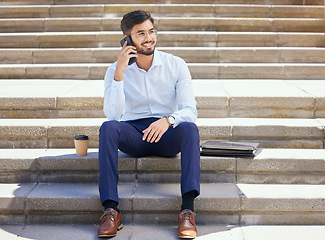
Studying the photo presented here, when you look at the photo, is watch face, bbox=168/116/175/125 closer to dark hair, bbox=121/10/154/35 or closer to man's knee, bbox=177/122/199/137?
man's knee, bbox=177/122/199/137

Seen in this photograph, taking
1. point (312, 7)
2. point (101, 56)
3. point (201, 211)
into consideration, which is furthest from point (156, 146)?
point (312, 7)

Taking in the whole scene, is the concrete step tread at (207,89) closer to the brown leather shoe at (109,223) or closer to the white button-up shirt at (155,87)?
the white button-up shirt at (155,87)

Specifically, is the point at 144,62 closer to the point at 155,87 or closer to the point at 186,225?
the point at 155,87

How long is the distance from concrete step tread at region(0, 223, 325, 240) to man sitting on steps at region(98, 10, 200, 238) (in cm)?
14

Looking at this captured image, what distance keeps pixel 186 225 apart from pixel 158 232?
9.8 inches

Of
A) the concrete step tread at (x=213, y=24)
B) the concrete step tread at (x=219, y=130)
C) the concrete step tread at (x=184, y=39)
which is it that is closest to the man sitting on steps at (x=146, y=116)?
the concrete step tread at (x=219, y=130)

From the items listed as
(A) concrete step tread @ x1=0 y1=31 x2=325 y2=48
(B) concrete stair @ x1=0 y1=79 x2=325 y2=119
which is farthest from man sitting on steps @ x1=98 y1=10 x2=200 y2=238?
(A) concrete step tread @ x1=0 y1=31 x2=325 y2=48

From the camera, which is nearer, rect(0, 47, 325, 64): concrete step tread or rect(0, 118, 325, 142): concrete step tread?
rect(0, 118, 325, 142): concrete step tread

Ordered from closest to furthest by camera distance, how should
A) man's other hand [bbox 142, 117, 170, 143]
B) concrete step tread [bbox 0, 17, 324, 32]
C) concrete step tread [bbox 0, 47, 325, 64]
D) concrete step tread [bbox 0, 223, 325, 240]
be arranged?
concrete step tread [bbox 0, 223, 325, 240], man's other hand [bbox 142, 117, 170, 143], concrete step tread [bbox 0, 47, 325, 64], concrete step tread [bbox 0, 17, 324, 32]

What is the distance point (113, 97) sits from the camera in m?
3.17

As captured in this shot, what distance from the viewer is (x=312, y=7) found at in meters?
6.91

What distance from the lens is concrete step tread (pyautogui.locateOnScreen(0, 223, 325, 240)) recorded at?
2908mm

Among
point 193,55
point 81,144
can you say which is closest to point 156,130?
point 81,144

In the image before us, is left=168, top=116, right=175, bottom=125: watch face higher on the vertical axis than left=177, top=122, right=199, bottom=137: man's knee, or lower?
higher
